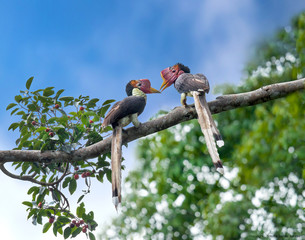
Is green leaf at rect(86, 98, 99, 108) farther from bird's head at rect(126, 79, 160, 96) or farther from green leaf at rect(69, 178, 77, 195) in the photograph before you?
green leaf at rect(69, 178, 77, 195)

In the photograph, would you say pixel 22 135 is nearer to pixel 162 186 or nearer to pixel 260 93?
pixel 260 93

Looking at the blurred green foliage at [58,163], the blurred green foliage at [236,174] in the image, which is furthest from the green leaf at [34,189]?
the blurred green foliage at [236,174]

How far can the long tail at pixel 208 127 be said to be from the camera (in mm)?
2643

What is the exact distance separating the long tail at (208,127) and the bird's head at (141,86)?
68 centimetres

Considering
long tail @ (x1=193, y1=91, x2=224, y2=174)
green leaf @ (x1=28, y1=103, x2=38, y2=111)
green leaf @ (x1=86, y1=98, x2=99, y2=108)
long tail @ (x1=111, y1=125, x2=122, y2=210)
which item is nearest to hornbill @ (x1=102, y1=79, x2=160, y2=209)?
long tail @ (x1=111, y1=125, x2=122, y2=210)

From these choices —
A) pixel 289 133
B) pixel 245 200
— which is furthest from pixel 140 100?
pixel 245 200

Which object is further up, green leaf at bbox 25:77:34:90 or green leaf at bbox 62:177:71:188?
green leaf at bbox 25:77:34:90

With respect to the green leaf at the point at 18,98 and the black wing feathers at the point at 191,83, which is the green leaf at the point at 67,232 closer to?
the green leaf at the point at 18,98

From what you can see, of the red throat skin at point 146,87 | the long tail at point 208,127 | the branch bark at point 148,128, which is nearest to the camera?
the long tail at point 208,127

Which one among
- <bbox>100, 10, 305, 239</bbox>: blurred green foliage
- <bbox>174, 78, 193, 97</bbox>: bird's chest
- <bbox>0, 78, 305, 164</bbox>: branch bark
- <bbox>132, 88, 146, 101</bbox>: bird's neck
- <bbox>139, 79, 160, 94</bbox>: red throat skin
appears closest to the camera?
<bbox>0, 78, 305, 164</bbox>: branch bark

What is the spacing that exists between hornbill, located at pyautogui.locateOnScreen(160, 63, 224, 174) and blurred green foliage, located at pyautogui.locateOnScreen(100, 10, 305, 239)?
3.06 meters

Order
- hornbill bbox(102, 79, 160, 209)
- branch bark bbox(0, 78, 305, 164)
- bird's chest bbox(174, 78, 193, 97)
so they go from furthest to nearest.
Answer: bird's chest bbox(174, 78, 193, 97) → branch bark bbox(0, 78, 305, 164) → hornbill bbox(102, 79, 160, 209)

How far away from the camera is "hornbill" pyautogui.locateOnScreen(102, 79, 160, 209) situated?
2914mm

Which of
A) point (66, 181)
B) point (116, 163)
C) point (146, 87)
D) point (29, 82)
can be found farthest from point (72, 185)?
point (146, 87)
